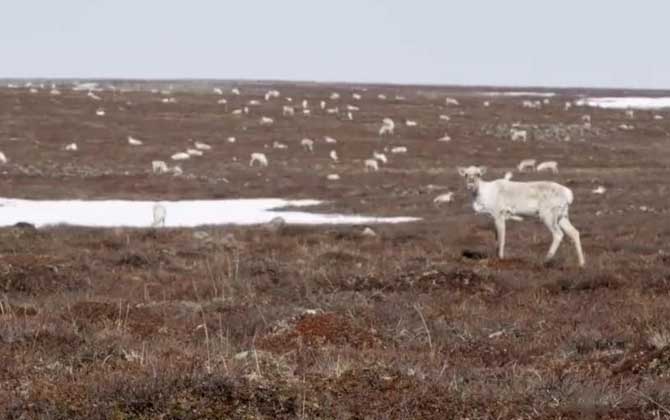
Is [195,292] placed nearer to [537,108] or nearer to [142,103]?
[142,103]

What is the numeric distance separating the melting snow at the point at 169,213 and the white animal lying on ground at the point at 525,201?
11.0 metres

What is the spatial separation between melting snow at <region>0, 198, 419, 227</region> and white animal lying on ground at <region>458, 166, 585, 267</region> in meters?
11.0

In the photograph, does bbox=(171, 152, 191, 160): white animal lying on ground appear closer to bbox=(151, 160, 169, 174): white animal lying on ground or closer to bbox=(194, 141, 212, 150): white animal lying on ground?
bbox=(194, 141, 212, 150): white animal lying on ground

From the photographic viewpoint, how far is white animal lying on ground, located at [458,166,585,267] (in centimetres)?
2161

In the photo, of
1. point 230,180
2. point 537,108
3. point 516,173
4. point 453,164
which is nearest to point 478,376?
point 230,180

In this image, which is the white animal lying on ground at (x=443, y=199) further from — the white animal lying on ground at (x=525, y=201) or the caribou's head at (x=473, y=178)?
the white animal lying on ground at (x=525, y=201)

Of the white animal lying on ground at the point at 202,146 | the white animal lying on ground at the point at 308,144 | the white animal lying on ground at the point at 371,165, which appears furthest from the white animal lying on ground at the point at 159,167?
the white animal lying on ground at the point at 308,144

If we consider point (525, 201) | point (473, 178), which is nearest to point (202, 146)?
point (473, 178)

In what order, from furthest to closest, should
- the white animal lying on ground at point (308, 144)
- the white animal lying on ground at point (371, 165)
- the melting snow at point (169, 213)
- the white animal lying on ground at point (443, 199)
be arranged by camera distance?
the white animal lying on ground at point (308, 144)
the white animal lying on ground at point (371, 165)
the white animal lying on ground at point (443, 199)
the melting snow at point (169, 213)

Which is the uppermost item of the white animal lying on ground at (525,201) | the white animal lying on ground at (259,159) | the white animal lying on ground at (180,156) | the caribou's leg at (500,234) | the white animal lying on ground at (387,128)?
the white animal lying on ground at (525,201)

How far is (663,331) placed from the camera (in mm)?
10250

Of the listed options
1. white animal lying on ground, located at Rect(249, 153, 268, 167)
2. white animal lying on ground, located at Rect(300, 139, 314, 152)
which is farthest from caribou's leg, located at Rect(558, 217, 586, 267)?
white animal lying on ground, located at Rect(300, 139, 314, 152)

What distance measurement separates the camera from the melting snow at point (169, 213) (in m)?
34.9

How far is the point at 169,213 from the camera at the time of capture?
126 feet
